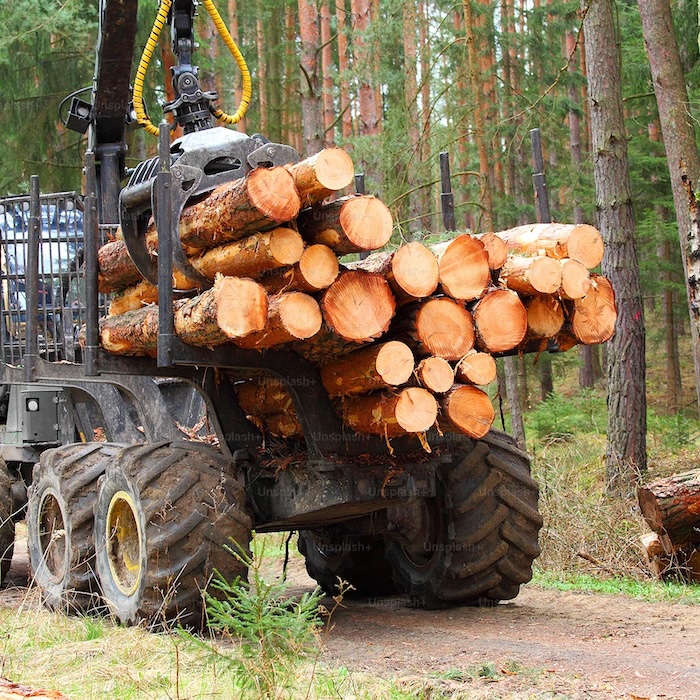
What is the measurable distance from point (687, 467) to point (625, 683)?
772cm

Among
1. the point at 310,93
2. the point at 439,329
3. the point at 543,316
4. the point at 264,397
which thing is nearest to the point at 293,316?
the point at 439,329

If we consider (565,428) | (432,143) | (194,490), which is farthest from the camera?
(432,143)

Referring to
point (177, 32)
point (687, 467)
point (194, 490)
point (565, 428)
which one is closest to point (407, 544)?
point (194, 490)

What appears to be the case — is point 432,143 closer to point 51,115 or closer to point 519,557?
point 51,115

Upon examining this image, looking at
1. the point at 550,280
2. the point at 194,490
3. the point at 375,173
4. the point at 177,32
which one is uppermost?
the point at 375,173

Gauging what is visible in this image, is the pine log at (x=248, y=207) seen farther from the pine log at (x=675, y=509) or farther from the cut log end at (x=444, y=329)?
the pine log at (x=675, y=509)

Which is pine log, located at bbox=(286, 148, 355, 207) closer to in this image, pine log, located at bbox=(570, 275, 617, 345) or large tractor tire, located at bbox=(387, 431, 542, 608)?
pine log, located at bbox=(570, 275, 617, 345)

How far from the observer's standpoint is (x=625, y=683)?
14.6 ft

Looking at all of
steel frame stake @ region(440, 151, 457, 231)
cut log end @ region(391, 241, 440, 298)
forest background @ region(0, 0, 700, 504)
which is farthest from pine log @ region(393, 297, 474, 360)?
forest background @ region(0, 0, 700, 504)

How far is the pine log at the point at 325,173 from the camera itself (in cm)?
492

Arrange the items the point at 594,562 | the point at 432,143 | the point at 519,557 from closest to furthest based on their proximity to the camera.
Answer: the point at 519,557
the point at 594,562
the point at 432,143

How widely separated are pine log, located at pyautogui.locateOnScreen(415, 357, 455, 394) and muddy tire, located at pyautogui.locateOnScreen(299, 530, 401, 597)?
9.50 ft

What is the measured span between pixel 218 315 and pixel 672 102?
26.2ft

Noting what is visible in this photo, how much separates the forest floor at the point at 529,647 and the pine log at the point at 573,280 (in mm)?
1941
